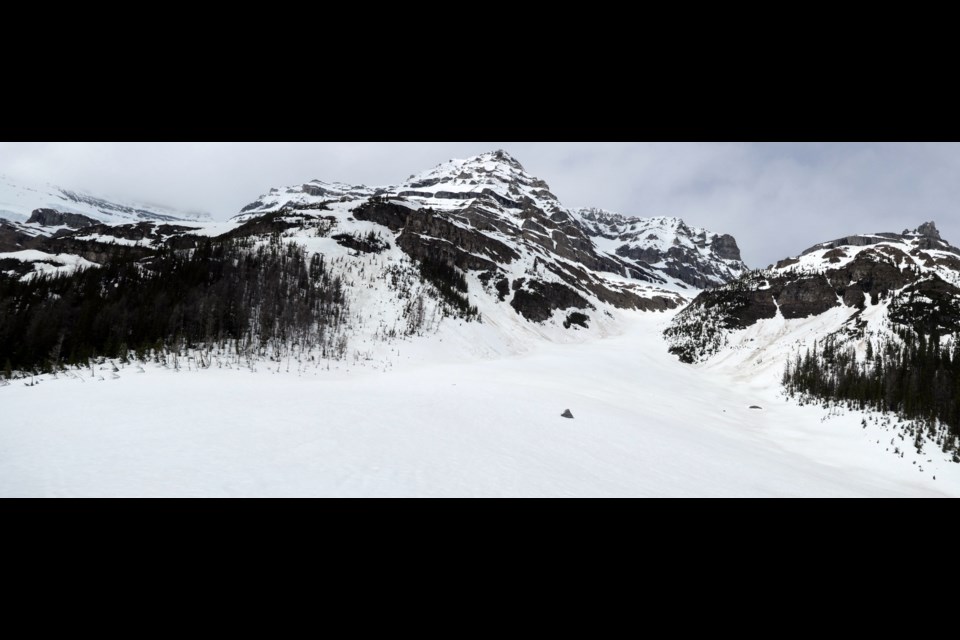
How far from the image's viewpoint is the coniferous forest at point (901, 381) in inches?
877

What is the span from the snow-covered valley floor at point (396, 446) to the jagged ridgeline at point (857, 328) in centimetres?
913

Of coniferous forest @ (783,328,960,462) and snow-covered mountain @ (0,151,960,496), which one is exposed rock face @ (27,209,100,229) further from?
coniferous forest @ (783,328,960,462)

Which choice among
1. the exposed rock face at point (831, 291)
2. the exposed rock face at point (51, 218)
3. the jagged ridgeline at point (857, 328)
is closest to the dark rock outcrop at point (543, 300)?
the jagged ridgeline at point (857, 328)

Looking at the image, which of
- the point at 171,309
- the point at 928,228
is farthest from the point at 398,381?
the point at 928,228

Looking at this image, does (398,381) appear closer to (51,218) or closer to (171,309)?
(171,309)

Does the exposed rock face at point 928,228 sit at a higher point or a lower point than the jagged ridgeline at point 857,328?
higher

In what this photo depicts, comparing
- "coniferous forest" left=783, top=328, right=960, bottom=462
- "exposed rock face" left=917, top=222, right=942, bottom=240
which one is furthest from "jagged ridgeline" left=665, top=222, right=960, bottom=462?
"exposed rock face" left=917, top=222, right=942, bottom=240

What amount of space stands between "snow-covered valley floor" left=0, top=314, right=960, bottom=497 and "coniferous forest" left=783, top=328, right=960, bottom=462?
136 inches

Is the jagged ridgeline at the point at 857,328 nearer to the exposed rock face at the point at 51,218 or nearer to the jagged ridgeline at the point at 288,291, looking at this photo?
the jagged ridgeline at the point at 288,291

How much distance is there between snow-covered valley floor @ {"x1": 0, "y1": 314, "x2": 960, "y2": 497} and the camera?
6.71 meters
